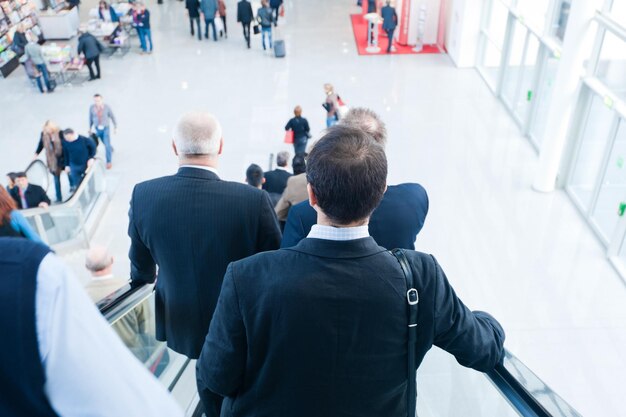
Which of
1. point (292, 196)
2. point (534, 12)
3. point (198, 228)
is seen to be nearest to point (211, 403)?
point (198, 228)

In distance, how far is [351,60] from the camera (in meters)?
14.9

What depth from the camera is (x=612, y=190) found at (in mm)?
8305

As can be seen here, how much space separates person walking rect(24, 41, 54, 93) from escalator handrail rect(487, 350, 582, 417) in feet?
43.7

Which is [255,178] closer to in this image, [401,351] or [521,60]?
[401,351]

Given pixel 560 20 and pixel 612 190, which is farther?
pixel 560 20

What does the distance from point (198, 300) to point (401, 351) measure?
4.76ft

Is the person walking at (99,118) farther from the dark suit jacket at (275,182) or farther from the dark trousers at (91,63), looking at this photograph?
the dark suit jacket at (275,182)

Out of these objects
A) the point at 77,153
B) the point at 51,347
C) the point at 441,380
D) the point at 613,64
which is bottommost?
the point at 77,153

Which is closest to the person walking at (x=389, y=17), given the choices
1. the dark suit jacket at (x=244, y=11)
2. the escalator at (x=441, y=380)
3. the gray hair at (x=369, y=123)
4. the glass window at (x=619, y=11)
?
the dark suit jacket at (x=244, y=11)

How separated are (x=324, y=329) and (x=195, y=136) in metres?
1.50

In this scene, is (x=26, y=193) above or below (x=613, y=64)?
below

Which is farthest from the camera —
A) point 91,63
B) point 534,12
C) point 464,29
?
point 91,63

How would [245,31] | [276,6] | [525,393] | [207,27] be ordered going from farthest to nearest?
[276,6] < [207,27] < [245,31] < [525,393]

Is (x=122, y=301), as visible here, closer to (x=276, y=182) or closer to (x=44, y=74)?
(x=276, y=182)
